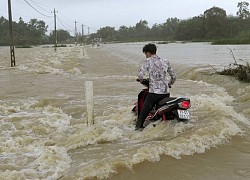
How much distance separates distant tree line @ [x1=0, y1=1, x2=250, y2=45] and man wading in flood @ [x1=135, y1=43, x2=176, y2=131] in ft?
179

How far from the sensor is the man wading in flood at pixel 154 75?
615 cm

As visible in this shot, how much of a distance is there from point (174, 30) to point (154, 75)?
391 ft

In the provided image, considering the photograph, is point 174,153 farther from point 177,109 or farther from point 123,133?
point 123,133

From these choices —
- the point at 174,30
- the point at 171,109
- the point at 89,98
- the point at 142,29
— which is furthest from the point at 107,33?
the point at 171,109

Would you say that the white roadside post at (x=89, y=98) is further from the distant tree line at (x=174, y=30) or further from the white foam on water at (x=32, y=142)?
the distant tree line at (x=174, y=30)

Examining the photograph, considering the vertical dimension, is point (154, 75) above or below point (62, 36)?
below

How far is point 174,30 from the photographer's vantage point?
122375 millimetres

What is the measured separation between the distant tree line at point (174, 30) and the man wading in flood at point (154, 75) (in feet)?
179

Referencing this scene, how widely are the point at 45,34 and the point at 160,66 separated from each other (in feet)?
476

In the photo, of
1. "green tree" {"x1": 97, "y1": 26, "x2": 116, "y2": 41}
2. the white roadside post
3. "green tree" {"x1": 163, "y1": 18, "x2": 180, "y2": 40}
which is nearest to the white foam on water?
the white roadside post

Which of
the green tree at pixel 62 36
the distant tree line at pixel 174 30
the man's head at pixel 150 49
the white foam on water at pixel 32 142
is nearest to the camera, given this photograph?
the white foam on water at pixel 32 142

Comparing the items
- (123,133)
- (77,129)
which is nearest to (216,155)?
(123,133)

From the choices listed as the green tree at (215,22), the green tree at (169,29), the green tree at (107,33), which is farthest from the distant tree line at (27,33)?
the green tree at (215,22)

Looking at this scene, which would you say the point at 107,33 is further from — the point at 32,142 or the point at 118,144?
the point at 118,144
